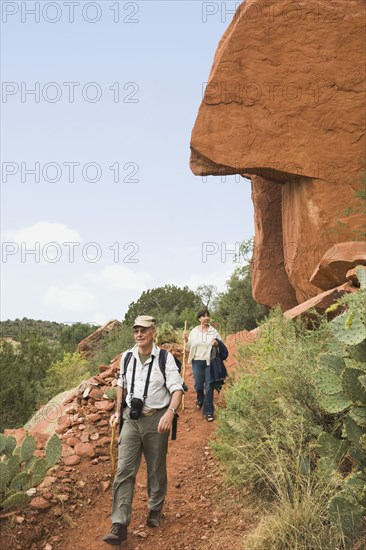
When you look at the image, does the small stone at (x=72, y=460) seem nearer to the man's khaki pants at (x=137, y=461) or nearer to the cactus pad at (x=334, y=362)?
the man's khaki pants at (x=137, y=461)

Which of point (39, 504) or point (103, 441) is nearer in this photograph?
point (39, 504)

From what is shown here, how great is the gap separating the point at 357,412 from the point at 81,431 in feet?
15.0

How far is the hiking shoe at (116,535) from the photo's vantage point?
579cm

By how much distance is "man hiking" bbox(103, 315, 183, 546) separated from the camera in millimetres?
5844

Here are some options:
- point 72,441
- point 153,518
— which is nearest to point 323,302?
point 72,441

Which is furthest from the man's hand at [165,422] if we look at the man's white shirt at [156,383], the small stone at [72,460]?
the small stone at [72,460]

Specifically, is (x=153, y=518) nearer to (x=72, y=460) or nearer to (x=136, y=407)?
(x=136, y=407)

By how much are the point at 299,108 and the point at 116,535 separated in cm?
990

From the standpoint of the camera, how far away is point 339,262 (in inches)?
444

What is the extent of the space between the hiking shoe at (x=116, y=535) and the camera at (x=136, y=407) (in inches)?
36.8

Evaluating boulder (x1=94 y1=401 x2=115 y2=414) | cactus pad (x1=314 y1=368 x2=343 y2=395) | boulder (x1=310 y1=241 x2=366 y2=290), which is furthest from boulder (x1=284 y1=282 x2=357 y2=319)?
cactus pad (x1=314 y1=368 x2=343 y2=395)

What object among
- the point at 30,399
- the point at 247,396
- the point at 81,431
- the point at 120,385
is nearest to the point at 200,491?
the point at 247,396

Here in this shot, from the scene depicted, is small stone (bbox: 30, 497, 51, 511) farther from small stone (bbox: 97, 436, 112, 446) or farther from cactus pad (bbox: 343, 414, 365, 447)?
cactus pad (bbox: 343, 414, 365, 447)

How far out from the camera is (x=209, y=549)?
556 centimetres
